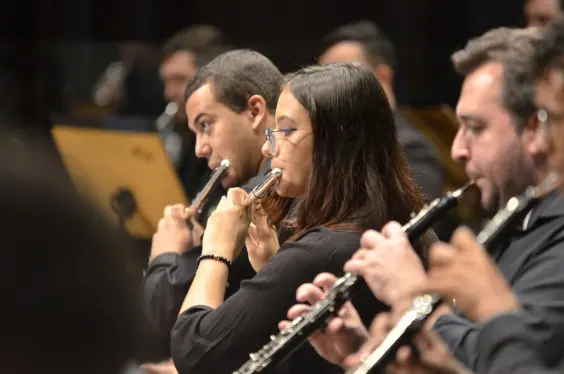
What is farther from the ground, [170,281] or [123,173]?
[170,281]

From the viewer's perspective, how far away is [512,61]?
2.01m

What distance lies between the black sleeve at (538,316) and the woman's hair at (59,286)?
543mm

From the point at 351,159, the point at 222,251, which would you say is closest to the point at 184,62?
the point at 222,251

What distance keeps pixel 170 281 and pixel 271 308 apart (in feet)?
1.98

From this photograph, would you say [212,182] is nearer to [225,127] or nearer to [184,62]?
[225,127]

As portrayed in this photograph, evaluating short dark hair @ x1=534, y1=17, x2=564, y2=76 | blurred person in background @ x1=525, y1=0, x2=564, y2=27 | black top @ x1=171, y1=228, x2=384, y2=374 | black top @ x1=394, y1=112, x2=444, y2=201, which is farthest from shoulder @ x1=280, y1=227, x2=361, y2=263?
blurred person in background @ x1=525, y1=0, x2=564, y2=27

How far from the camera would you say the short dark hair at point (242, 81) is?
2814 millimetres

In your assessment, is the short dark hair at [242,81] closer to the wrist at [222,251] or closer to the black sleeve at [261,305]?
the wrist at [222,251]

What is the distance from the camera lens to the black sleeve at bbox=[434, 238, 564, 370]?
180cm

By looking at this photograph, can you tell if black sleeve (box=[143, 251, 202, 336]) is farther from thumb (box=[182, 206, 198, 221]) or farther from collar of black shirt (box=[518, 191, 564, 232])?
collar of black shirt (box=[518, 191, 564, 232])

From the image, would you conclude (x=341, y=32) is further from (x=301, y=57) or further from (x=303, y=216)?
(x=303, y=216)

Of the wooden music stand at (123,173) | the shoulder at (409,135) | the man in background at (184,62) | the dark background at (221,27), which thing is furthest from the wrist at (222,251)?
the dark background at (221,27)

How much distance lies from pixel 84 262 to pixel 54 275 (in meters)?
0.10

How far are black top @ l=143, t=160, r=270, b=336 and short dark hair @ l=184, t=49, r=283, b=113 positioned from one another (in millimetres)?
168
